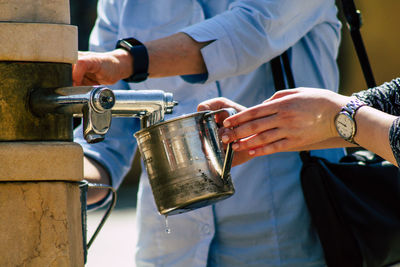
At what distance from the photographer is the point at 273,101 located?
1.30 metres

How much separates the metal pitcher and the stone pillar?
0.13 metres

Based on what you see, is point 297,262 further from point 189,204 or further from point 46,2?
point 46,2

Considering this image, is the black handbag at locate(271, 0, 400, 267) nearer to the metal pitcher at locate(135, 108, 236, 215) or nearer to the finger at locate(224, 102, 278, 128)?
the finger at locate(224, 102, 278, 128)

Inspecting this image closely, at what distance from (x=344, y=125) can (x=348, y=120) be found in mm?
17

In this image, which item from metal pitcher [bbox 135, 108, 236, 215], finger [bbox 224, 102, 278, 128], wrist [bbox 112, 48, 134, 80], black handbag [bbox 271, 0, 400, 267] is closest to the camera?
metal pitcher [bbox 135, 108, 236, 215]

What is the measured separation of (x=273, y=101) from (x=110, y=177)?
675 mm

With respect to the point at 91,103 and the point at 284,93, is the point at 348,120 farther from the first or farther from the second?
the point at 91,103

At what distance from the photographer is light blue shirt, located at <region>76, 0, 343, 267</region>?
1.67m

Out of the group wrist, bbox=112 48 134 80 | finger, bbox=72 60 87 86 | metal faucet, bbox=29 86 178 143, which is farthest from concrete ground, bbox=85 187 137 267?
metal faucet, bbox=29 86 178 143

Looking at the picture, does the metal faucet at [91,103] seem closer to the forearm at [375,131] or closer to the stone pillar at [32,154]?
the stone pillar at [32,154]

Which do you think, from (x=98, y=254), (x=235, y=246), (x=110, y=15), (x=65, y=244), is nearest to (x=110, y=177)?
(x=235, y=246)

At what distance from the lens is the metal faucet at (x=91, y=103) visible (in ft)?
3.23

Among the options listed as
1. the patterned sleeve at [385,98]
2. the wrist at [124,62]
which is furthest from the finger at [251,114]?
the wrist at [124,62]

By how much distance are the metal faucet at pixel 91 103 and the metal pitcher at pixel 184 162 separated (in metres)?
0.06
